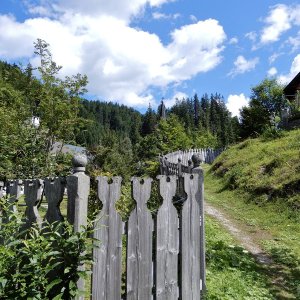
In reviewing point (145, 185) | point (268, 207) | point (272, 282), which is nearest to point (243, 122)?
point (268, 207)

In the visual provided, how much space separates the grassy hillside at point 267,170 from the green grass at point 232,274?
4008 millimetres

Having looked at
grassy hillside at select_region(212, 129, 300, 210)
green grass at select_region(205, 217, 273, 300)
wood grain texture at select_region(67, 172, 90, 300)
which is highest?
grassy hillside at select_region(212, 129, 300, 210)

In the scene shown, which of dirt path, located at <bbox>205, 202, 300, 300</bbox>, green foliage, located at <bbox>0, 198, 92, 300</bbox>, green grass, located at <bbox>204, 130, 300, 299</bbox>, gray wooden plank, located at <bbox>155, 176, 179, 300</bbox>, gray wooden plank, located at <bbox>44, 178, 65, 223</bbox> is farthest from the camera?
green grass, located at <bbox>204, 130, 300, 299</bbox>

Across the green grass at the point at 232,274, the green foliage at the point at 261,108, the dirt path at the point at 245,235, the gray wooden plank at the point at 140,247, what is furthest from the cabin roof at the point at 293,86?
the gray wooden plank at the point at 140,247

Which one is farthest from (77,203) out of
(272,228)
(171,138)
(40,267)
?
(171,138)

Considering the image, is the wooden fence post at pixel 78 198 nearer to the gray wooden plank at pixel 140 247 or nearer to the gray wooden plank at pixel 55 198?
the gray wooden plank at pixel 55 198

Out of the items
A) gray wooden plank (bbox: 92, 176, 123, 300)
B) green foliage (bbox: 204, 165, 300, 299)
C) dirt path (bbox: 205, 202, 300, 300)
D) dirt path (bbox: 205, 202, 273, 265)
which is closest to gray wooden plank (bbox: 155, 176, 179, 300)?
gray wooden plank (bbox: 92, 176, 123, 300)

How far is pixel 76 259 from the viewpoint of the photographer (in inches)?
119

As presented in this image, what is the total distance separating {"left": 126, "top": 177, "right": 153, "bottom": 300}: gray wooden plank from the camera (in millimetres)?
3736

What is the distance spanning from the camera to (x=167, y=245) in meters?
4.00

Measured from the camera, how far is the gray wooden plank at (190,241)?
416 cm

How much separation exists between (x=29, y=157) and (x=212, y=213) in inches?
240

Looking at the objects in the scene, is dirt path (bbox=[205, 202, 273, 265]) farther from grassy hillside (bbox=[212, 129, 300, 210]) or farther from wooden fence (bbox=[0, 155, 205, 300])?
wooden fence (bbox=[0, 155, 205, 300])

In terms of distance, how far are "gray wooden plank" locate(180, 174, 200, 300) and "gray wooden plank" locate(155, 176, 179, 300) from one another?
0.12m
